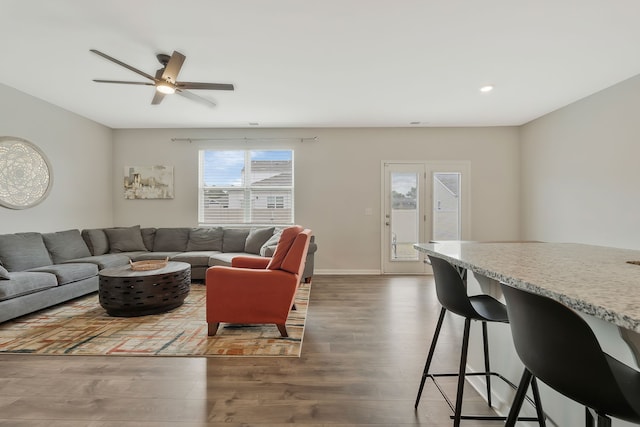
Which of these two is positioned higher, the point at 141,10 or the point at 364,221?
the point at 141,10

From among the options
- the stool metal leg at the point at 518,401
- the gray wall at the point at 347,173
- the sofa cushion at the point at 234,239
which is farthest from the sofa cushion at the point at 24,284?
the stool metal leg at the point at 518,401

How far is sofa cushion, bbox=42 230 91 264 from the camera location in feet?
12.2

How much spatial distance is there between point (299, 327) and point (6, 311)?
8.98 feet

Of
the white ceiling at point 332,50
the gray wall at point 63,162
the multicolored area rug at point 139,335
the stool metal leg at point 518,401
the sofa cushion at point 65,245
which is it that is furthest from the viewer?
the sofa cushion at point 65,245

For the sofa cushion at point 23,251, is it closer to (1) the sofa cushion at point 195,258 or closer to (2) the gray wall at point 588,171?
(1) the sofa cushion at point 195,258

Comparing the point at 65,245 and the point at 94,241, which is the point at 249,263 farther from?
the point at 94,241

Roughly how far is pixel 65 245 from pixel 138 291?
→ 6.30ft

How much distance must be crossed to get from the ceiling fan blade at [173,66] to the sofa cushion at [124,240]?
3097mm

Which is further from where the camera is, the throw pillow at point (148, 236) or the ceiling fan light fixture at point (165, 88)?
the throw pillow at point (148, 236)

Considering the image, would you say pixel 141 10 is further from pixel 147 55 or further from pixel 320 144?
pixel 320 144

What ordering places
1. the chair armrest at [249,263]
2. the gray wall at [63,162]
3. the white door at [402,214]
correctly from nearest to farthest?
the chair armrest at [249,263] → the gray wall at [63,162] → the white door at [402,214]

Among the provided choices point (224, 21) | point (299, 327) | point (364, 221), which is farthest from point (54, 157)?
point (364, 221)

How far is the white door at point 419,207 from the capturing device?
16.6ft

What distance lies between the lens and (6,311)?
2643 millimetres
